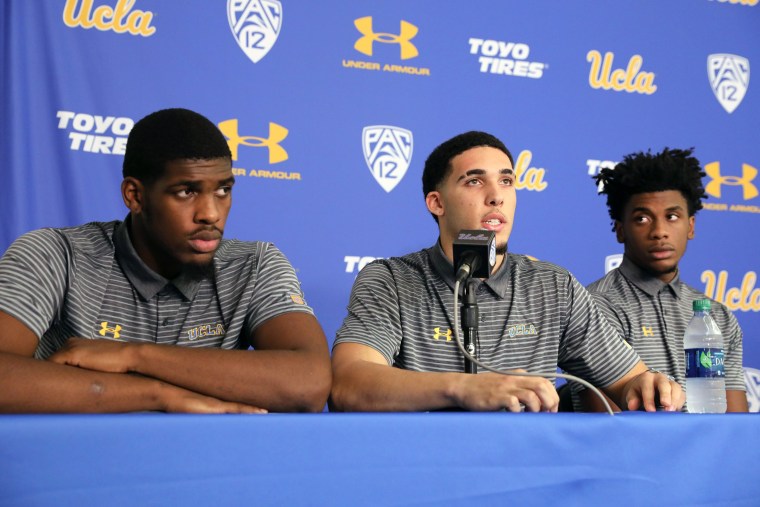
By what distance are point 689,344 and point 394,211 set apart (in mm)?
1185

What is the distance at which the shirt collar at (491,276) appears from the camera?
2.14 meters

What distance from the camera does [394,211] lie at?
10.3ft

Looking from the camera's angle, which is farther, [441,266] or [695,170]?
[695,170]

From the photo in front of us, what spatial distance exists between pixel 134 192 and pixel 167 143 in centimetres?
14

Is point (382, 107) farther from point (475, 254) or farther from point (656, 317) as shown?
point (475, 254)

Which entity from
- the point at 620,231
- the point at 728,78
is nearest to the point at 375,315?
the point at 620,231

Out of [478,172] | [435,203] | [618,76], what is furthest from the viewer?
[618,76]

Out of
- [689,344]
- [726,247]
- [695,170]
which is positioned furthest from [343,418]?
[726,247]

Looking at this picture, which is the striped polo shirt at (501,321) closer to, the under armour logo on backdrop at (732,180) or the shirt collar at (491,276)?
the shirt collar at (491,276)

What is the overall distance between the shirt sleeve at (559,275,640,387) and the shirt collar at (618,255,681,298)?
0.59 m

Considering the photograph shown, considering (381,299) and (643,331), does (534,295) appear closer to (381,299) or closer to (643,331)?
(381,299)

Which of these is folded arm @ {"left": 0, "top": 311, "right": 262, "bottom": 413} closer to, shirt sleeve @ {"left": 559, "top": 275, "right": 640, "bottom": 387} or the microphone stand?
the microphone stand

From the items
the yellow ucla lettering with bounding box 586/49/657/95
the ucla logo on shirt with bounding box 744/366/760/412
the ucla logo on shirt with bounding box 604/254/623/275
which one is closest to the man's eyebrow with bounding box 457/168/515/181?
the ucla logo on shirt with bounding box 604/254/623/275

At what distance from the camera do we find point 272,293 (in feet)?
5.96
